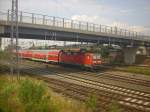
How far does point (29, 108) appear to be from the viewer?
10.7m

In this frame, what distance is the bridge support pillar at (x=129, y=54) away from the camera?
54875 millimetres

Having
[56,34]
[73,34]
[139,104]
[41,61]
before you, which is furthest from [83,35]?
[139,104]

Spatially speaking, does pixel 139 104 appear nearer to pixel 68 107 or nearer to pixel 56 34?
pixel 68 107

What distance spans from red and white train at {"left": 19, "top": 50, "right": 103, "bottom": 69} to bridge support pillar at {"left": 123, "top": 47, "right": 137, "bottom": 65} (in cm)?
2013

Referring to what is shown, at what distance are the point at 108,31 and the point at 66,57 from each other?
9973 mm

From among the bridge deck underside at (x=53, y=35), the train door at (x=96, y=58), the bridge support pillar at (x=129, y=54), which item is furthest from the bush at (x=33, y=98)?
the bridge support pillar at (x=129, y=54)

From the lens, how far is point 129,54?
5494 cm

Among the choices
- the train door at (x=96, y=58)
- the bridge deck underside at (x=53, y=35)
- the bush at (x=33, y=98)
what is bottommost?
the bush at (x=33, y=98)

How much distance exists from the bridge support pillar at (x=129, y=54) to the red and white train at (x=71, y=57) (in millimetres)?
20133

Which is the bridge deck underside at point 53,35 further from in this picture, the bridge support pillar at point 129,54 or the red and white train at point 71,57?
the bridge support pillar at point 129,54

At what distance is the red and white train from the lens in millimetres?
33250

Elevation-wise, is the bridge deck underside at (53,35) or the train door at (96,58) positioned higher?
the bridge deck underside at (53,35)

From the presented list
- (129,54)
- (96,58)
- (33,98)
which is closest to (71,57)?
(96,58)

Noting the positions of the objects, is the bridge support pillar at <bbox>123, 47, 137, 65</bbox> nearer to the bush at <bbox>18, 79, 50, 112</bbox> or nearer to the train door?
the train door
